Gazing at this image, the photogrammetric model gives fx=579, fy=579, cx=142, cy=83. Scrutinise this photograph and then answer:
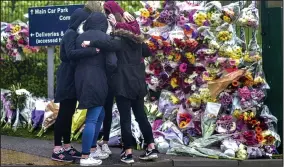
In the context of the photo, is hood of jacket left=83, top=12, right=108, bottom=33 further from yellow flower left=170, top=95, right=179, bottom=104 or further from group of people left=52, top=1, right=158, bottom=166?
yellow flower left=170, top=95, right=179, bottom=104

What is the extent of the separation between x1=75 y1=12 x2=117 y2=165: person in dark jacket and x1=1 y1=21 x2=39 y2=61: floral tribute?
148 inches

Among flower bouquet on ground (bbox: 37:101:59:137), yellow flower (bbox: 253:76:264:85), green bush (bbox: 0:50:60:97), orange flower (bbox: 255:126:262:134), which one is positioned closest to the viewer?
orange flower (bbox: 255:126:262:134)

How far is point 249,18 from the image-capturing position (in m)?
8.84

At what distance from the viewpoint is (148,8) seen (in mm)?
9555

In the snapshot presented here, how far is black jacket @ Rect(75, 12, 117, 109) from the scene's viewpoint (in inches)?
273

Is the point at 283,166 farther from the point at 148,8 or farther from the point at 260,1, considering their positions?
the point at 148,8

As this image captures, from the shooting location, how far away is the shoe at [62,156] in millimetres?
7297

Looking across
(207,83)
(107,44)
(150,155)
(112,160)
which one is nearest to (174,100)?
(207,83)

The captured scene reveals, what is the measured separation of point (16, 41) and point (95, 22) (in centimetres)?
394

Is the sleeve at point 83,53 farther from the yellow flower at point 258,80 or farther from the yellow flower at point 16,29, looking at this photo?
the yellow flower at point 16,29

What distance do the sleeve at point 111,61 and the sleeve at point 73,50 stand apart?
177 mm

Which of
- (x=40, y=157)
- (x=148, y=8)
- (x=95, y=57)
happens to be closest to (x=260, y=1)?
(x=148, y=8)

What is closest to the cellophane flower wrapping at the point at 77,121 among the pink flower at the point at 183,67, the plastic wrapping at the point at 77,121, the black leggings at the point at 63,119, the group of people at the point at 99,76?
the plastic wrapping at the point at 77,121

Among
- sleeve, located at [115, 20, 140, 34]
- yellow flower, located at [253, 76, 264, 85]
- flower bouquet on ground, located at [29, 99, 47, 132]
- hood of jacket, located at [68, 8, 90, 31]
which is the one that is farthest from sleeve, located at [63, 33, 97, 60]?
yellow flower, located at [253, 76, 264, 85]
